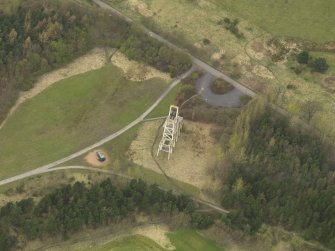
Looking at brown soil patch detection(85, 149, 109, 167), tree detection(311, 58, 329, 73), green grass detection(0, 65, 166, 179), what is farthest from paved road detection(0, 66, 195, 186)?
tree detection(311, 58, 329, 73)

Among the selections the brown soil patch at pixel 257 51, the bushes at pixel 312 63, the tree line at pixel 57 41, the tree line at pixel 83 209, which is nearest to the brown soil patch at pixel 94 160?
the tree line at pixel 83 209

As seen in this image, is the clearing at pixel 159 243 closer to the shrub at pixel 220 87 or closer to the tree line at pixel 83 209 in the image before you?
the tree line at pixel 83 209

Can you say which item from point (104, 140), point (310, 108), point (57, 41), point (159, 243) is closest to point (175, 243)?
point (159, 243)

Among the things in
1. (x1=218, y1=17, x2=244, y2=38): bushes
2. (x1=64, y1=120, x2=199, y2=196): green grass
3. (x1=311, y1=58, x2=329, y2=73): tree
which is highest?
(x1=218, y1=17, x2=244, y2=38): bushes

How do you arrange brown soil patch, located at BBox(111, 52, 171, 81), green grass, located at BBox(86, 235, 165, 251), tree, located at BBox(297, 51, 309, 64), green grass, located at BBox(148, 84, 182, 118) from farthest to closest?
tree, located at BBox(297, 51, 309, 64)
brown soil patch, located at BBox(111, 52, 171, 81)
green grass, located at BBox(148, 84, 182, 118)
green grass, located at BBox(86, 235, 165, 251)

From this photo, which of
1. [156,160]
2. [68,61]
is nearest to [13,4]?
[68,61]

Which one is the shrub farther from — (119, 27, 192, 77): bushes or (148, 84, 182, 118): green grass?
(119, 27, 192, 77): bushes
